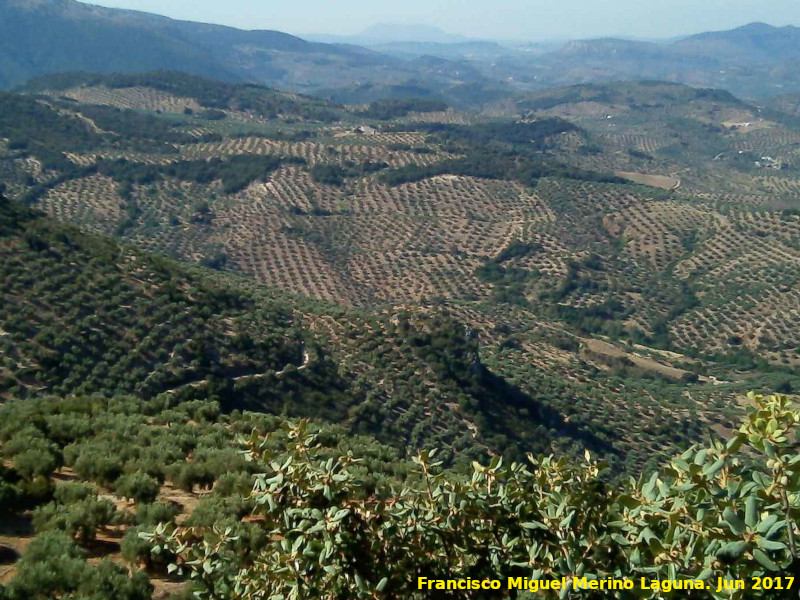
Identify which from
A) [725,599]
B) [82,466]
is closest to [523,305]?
[82,466]

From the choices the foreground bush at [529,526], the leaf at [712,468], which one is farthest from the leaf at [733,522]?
the leaf at [712,468]

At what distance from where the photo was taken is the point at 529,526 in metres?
4.48

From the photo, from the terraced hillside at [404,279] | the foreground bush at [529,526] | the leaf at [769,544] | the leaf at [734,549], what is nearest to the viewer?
the leaf at [769,544]

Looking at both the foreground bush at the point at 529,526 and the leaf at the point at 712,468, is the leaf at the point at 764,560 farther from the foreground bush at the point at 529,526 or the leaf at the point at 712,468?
the leaf at the point at 712,468

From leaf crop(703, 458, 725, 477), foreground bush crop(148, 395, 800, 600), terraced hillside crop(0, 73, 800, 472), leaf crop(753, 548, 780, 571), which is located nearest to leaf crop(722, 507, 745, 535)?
foreground bush crop(148, 395, 800, 600)

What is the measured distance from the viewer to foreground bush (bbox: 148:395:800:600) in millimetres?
3580

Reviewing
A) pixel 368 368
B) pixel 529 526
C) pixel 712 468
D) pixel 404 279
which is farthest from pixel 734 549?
pixel 404 279

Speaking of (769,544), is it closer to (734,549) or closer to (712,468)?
(734,549)

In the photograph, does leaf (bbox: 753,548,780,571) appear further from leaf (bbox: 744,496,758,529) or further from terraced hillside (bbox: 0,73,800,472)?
terraced hillside (bbox: 0,73,800,472)

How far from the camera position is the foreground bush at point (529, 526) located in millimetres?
3580

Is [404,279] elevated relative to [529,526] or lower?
lower

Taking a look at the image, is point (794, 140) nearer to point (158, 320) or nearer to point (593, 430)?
point (593, 430)

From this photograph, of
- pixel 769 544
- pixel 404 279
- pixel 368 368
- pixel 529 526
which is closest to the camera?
pixel 769 544

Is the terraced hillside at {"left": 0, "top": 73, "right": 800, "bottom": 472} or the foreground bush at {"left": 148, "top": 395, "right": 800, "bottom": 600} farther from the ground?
the foreground bush at {"left": 148, "top": 395, "right": 800, "bottom": 600}
